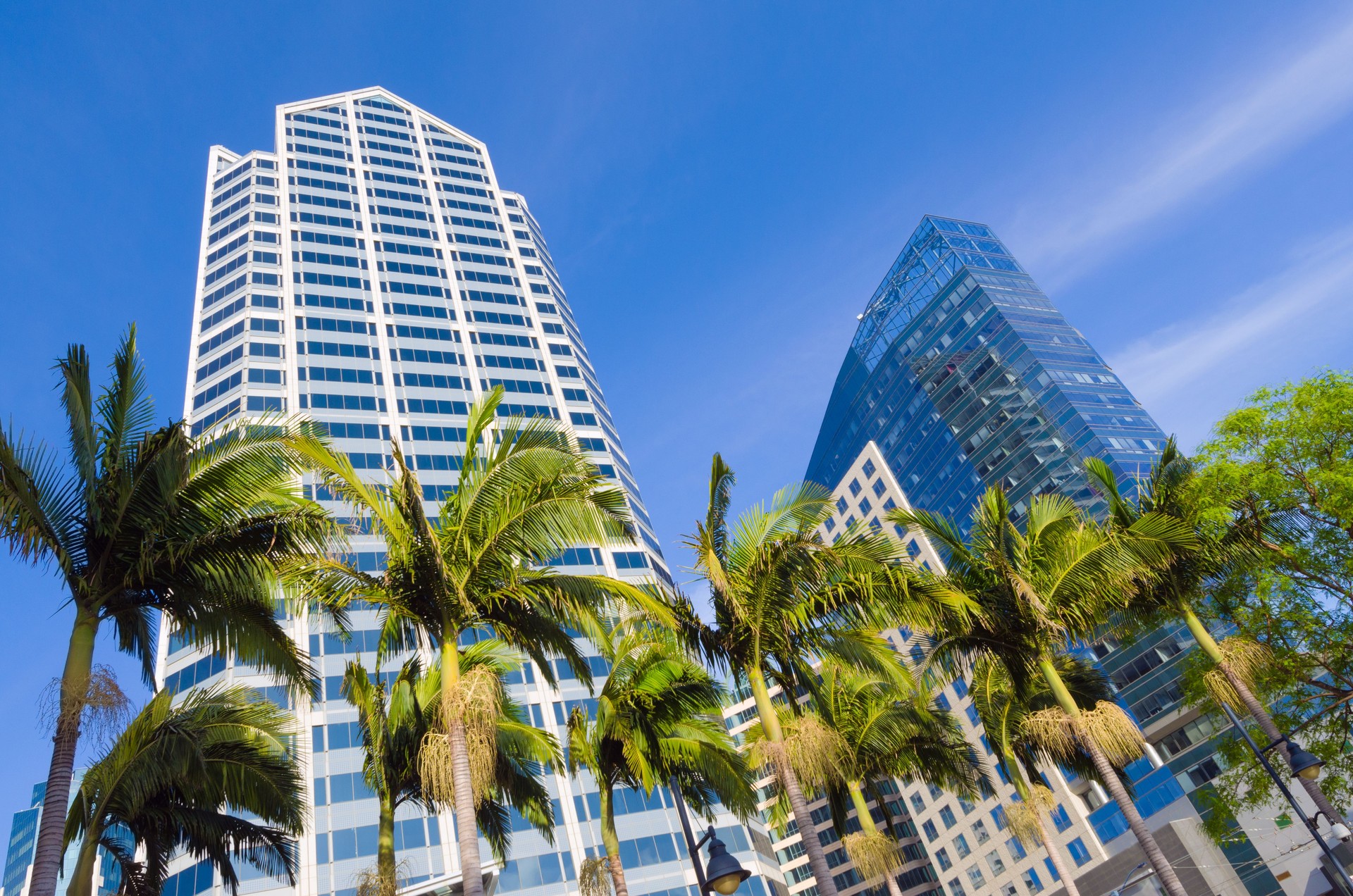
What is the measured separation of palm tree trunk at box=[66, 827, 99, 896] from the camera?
1027 cm

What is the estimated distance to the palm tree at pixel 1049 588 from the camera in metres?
16.3

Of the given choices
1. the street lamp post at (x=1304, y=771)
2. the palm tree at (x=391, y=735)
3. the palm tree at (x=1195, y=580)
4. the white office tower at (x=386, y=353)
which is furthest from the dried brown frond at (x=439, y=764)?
the white office tower at (x=386, y=353)

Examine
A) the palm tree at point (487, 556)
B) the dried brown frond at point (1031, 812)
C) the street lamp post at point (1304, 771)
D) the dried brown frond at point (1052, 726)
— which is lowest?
the street lamp post at point (1304, 771)

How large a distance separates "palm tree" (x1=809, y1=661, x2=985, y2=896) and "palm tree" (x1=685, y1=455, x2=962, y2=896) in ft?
11.2

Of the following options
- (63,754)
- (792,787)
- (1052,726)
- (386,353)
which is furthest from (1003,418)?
(63,754)

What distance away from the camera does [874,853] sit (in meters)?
19.2

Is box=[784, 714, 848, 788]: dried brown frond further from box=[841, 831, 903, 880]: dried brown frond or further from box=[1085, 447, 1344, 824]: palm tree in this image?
box=[1085, 447, 1344, 824]: palm tree

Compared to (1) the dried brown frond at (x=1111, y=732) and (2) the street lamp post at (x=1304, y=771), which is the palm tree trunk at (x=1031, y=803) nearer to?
(1) the dried brown frond at (x=1111, y=732)

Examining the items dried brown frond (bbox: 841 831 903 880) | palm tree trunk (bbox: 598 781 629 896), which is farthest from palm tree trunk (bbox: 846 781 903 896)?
palm tree trunk (bbox: 598 781 629 896)

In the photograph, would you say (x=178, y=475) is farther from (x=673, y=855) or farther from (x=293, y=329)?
(x=293, y=329)

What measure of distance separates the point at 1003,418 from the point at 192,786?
82914 millimetres

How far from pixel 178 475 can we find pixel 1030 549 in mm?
14523

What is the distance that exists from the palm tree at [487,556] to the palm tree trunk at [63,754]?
324cm

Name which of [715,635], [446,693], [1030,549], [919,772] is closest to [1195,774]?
[919,772]
